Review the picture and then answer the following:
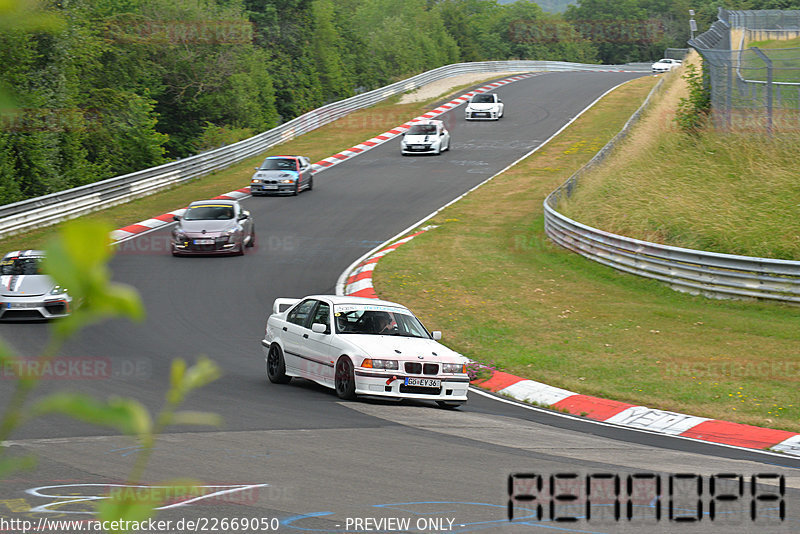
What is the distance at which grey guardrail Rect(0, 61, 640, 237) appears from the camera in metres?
28.8

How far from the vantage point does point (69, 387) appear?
40.5 feet

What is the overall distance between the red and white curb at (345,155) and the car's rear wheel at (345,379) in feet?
20.4

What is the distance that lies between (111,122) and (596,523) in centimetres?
4208

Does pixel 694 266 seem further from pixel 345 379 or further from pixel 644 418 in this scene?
pixel 345 379

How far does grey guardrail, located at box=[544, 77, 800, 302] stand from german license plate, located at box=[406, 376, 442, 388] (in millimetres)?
8748

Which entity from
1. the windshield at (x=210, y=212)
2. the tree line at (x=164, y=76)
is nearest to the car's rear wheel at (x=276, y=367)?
the tree line at (x=164, y=76)

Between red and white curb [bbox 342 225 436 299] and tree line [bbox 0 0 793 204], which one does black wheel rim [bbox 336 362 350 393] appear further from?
red and white curb [bbox 342 225 436 299]

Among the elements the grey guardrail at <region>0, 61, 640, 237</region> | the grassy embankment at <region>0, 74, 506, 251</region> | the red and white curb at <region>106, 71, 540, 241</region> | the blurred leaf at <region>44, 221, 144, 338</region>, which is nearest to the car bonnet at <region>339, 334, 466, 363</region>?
the red and white curb at <region>106, 71, 540, 241</region>

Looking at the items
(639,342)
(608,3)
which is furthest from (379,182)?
(608,3)

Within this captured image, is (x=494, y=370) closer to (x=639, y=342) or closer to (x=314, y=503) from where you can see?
(x=639, y=342)

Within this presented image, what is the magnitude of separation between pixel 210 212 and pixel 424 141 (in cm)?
1862

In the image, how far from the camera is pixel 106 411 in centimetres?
95

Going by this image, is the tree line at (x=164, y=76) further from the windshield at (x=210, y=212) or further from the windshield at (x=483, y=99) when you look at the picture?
the windshield at (x=483, y=99)

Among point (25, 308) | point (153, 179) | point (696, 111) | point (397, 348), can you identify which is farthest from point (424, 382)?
point (153, 179)
